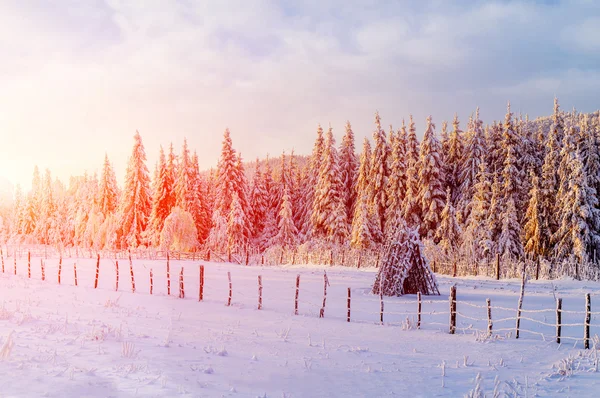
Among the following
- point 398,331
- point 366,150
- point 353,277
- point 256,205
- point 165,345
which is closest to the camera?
point 165,345

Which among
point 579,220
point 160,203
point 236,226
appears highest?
point 160,203

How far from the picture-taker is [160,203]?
2382 inches

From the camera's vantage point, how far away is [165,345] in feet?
36.6

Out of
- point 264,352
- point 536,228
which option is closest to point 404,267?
point 264,352

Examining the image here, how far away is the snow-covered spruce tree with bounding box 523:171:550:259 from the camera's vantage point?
144ft

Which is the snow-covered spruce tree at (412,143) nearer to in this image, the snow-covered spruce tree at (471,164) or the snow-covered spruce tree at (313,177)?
the snow-covered spruce tree at (471,164)

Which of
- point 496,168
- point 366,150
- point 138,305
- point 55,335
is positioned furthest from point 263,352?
point 366,150

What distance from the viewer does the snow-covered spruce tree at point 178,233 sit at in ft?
180

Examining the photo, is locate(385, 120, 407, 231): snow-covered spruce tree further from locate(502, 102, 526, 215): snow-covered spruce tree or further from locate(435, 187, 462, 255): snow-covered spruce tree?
locate(502, 102, 526, 215): snow-covered spruce tree

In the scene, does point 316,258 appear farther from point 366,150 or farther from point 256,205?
point 256,205

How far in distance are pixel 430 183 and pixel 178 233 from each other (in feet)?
92.3

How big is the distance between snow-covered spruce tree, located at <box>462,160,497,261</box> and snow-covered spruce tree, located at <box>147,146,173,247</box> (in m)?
34.8

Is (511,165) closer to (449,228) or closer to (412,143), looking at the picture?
(449,228)

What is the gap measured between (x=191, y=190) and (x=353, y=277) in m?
37.1
